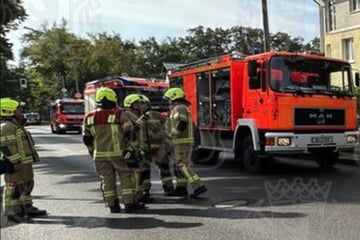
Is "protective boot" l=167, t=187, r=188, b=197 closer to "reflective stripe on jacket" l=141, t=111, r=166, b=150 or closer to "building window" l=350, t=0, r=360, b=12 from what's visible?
"reflective stripe on jacket" l=141, t=111, r=166, b=150

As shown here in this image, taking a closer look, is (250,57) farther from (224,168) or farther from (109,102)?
(109,102)

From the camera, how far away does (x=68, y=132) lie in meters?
36.5

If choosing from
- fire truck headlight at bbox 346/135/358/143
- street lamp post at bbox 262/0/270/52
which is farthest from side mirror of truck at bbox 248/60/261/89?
street lamp post at bbox 262/0/270/52

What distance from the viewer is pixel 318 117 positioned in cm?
1140

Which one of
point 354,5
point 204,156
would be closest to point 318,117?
point 204,156

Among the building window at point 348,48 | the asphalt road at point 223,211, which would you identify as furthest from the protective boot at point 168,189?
the building window at point 348,48

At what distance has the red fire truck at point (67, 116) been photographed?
34.3 m

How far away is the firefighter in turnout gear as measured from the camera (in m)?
7.77

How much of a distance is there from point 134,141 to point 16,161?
178cm

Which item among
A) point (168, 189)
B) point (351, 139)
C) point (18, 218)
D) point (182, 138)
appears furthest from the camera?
point (351, 139)

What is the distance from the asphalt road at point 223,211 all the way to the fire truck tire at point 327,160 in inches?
21.0

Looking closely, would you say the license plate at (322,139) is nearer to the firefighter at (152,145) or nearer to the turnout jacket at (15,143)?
the firefighter at (152,145)

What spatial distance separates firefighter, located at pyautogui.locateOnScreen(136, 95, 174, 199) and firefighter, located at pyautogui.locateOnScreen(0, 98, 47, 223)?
1736mm

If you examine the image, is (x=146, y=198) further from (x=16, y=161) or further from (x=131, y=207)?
(x=16, y=161)
